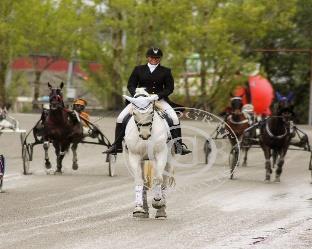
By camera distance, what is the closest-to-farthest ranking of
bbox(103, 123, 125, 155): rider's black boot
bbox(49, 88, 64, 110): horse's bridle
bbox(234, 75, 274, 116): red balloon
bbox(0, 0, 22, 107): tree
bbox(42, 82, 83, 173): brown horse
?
bbox(103, 123, 125, 155): rider's black boot
bbox(49, 88, 64, 110): horse's bridle
bbox(42, 82, 83, 173): brown horse
bbox(0, 0, 22, 107): tree
bbox(234, 75, 274, 116): red balloon

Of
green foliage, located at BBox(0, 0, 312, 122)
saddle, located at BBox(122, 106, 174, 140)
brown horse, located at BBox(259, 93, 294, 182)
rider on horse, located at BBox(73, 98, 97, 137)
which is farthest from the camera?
green foliage, located at BBox(0, 0, 312, 122)

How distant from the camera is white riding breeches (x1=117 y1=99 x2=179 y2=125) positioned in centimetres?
1731

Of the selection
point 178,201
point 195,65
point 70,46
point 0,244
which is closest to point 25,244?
point 0,244

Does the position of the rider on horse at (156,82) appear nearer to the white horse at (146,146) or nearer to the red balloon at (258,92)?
the white horse at (146,146)

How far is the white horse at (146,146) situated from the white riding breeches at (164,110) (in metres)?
0.30

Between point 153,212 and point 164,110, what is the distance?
60.3 inches

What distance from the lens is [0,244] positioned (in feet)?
43.7

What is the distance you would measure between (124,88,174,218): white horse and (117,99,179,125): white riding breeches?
0.98 feet

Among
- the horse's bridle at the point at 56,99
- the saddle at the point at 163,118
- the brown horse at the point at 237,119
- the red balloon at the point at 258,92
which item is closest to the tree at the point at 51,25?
the red balloon at the point at 258,92

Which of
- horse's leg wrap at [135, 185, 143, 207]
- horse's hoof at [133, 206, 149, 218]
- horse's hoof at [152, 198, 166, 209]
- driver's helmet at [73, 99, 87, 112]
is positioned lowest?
horse's hoof at [133, 206, 149, 218]

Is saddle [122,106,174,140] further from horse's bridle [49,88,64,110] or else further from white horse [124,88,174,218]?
horse's bridle [49,88,64,110]

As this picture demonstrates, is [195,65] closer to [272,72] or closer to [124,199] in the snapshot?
[272,72]

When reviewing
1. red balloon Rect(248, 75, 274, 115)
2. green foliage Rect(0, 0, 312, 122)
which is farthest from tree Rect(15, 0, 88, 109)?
red balloon Rect(248, 75, 274, 115)

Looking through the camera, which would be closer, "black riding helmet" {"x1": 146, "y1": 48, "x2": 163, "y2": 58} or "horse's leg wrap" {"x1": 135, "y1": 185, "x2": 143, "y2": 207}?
"horse's leg wrap" {"x1": 135, "y1": 185, "x2": 143, "y2": 207}
